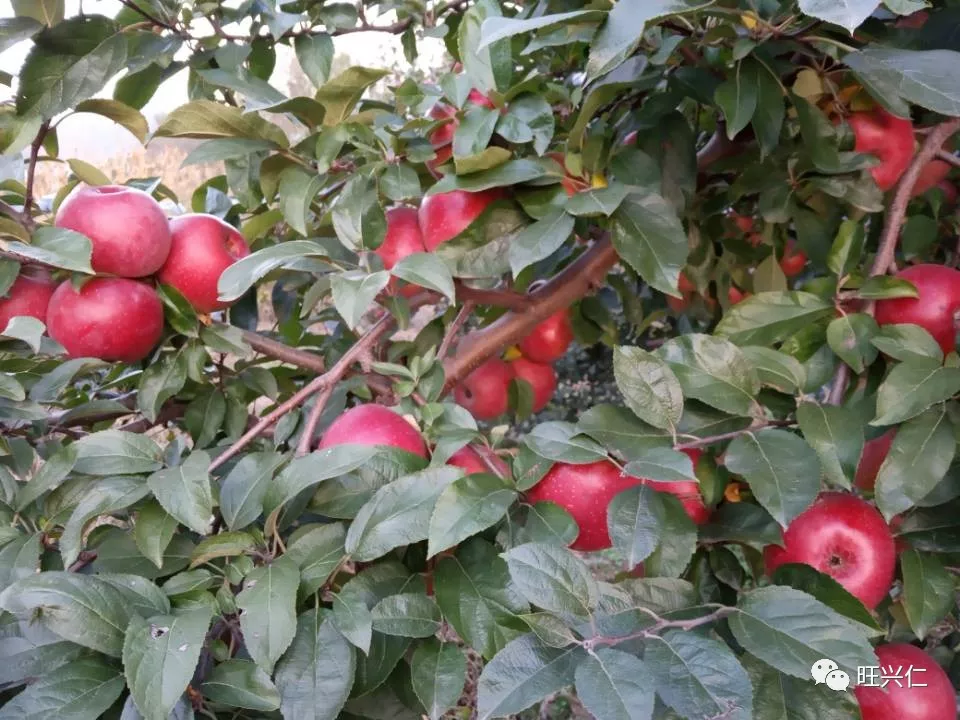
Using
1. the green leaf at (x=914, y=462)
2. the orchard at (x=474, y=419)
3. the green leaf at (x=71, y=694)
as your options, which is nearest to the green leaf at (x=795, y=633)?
the orchard at (x=474, y=419)

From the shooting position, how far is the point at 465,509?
0.43m

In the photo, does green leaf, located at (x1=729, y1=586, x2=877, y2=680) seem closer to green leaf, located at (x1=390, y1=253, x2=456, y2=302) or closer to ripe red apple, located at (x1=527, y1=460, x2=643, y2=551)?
ripe red apple, located at (x1=527, y1=460, x2=643, y2=551)

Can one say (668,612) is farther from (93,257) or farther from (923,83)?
(93,257)

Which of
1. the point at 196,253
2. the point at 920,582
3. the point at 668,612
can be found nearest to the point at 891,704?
the point at 920,582

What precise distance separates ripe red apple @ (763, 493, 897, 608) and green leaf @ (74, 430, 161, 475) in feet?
1.33

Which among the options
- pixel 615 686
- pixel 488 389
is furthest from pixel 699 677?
pixel 488 389

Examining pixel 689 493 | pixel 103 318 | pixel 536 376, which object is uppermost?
pixel 103 318

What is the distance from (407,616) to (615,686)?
134 millimetres

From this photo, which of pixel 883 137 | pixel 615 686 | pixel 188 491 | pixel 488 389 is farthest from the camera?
pixel 488 389

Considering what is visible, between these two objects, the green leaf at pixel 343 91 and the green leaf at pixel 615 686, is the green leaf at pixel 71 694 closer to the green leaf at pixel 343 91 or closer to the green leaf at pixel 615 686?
the green leaf at pixel 615 686

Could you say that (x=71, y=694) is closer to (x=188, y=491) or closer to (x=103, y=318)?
(x=188, y=491)

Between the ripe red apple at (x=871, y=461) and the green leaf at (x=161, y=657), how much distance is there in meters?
0.46

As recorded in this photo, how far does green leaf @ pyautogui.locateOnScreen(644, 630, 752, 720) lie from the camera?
34 centimetres

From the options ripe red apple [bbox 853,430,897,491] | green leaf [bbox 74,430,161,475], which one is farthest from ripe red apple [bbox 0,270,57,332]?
ripe red apple [bbox 853,430,897,491]
